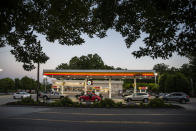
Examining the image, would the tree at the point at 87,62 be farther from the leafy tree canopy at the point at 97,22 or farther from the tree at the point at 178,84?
the leafy tree canopy at the point at 97,22

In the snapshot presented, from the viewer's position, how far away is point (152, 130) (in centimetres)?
636

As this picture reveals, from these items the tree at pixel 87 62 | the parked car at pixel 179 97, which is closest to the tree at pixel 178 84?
the parked car at pixel 179 97

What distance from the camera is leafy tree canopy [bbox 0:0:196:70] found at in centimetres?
416

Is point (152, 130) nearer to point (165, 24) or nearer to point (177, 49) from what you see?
point (177, 49)

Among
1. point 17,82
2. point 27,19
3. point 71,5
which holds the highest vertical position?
point 71,5

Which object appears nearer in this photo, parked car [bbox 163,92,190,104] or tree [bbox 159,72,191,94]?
parked car [bbox 163,92,190,104]

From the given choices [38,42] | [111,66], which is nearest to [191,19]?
[38,42]

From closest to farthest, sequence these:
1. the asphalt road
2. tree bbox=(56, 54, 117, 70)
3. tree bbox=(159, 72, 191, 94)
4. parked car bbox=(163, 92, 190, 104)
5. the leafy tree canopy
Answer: the leafy tree canopy → the asphalt road → parked car bbox=(163, 92, 190, 104) → tree bbox=(159, 72, 191, 94) → tree bbox=(56, 54, 117, 70)

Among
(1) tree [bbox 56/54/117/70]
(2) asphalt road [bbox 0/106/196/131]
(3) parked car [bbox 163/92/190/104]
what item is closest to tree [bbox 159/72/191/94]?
(3) parked car [bbox 163/92/190/104]

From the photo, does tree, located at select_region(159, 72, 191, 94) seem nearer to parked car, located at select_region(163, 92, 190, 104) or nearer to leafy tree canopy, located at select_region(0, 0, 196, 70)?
parked car, located at select_region(163, 92, 190, 104)

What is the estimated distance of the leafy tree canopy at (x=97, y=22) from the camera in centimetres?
416

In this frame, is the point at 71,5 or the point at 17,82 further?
the point at 17,82

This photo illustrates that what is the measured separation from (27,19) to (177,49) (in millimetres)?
5085

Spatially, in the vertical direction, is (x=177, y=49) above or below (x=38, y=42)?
below
